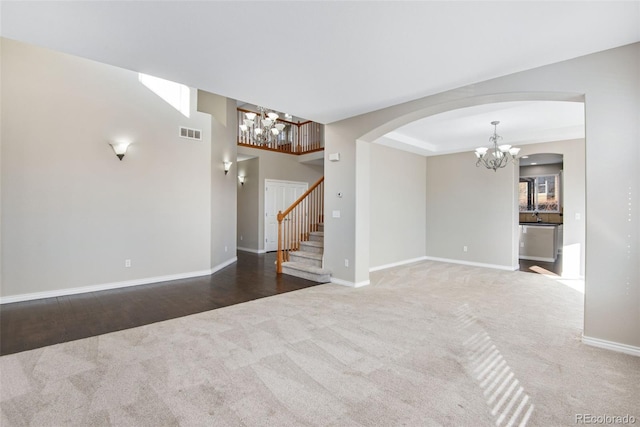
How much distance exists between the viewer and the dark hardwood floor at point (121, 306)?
2.96 meters

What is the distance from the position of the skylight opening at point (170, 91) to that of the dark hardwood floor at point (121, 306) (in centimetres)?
312

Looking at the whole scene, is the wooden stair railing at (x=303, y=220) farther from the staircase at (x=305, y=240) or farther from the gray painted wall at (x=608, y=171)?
the gray painted wall at (x=608, y=171)

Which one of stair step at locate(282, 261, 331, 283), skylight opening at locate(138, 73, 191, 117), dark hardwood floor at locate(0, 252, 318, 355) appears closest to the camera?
dark hardwood floor at locate(0, 252, 318, 355)

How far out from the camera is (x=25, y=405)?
1852 mm

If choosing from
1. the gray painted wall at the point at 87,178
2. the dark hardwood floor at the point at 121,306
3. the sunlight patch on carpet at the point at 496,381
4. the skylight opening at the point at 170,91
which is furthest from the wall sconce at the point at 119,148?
the sunlight patch on carpet at the point at 496,381

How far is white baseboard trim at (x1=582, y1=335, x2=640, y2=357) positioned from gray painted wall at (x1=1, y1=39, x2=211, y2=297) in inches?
220

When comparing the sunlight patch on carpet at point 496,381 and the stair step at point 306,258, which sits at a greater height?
the stair step at point 306,258

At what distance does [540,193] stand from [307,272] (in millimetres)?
8229

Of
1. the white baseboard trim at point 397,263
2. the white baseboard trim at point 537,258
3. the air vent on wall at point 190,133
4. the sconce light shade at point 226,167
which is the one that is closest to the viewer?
the air vent on wall at point 190,133

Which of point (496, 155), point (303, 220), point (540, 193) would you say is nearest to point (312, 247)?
point (303, 220)

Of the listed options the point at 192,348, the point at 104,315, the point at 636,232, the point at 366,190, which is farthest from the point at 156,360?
the point at 636,232

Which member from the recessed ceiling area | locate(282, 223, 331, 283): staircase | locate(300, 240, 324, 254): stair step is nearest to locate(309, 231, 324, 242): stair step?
locate(282, 223, 331, 283): staircase

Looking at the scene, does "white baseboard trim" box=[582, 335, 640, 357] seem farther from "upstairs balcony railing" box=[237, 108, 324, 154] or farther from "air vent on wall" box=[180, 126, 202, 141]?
"upstairs balcony railing" box=[237, 108, 324, 154]

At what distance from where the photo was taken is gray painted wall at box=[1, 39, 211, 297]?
394cm
